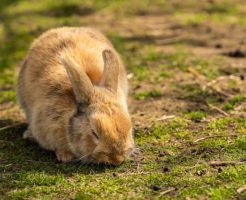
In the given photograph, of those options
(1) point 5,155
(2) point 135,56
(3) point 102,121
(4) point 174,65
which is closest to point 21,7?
(2) point 135,56

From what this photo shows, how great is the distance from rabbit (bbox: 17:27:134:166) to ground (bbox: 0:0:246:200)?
21 centimetres

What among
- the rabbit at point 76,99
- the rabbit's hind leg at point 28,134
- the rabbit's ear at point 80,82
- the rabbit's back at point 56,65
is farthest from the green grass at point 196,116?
the rabbit's hind leg at point 28,134

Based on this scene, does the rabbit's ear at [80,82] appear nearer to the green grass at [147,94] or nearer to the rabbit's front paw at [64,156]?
the rabbit's front paw at [64,156]

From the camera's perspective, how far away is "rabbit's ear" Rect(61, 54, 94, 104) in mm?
4906

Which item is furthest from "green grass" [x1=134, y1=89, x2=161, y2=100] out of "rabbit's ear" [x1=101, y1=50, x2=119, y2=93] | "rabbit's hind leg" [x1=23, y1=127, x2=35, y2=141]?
"rabbit's ear" [x1=101, y1=50, x2=119, y2=93]

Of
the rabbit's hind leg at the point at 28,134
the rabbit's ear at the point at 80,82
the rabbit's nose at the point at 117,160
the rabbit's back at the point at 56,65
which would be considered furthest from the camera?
the rabbit's hind leg at the point at 28,134

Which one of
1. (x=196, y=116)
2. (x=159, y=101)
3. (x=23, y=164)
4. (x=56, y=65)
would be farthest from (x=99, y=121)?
(x=159, y=101)

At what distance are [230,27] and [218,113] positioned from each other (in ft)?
12.8

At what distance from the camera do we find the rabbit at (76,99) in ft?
15.4

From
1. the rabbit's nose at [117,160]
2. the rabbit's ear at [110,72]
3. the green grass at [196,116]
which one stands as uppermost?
the rabbit's ear at [110,72]

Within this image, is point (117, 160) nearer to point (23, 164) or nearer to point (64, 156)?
point (64, 156)

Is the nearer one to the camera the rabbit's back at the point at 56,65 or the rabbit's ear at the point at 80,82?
the rabbit's ear at the point at 80,82

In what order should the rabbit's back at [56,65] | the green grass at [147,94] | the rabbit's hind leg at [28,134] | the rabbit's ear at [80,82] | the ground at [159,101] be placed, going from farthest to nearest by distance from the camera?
the green grass at [147,94] < the rabbit's hind leg at [28,134] < the rabbit's back at [56,65] < the rabbit's ear at [80,82] < the ground at [159,101]

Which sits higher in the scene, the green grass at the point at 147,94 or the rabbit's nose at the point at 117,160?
the rabbit's nose at the point at 117,160
